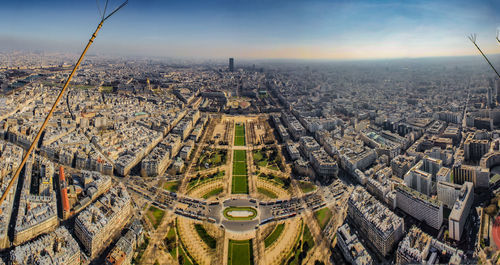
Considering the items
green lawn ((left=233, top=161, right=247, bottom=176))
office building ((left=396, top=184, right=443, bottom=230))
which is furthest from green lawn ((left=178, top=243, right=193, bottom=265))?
office building ((left=396, top=184, right=443, bottom=230))

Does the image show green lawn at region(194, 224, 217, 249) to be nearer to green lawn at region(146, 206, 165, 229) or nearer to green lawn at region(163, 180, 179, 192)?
green lawn at region(146, 206, 165, 229)

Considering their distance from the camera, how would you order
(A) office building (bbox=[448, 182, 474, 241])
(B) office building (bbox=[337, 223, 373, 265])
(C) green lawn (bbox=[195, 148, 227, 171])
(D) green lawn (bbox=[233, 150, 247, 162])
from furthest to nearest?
1. (D) green lawn (bbox=[233, 150, 247, 162])
2. (C) green lawn (bbox=[195, 148, 227, 171])
3. (A) office building (bbox=[448, 182, 474, 241])
4. (B) office building (bbox=[337, 223, 373, 265])

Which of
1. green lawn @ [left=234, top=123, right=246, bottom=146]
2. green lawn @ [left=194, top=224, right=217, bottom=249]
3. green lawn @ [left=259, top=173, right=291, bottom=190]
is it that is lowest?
green lawn @ [left=194, top=224, right=217, bottom=249]

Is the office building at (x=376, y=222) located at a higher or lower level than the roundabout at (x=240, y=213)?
higher

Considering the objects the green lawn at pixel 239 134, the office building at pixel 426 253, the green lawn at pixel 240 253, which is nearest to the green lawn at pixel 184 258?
the green lawn at pixel 240 253

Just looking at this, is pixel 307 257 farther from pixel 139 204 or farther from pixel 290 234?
pixel 139 204

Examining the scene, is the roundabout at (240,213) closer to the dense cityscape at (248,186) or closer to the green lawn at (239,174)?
the dense cityscape at (248,186)

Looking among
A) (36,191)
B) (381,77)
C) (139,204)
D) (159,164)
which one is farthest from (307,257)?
(381,77)

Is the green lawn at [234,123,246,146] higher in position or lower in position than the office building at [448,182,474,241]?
higher
